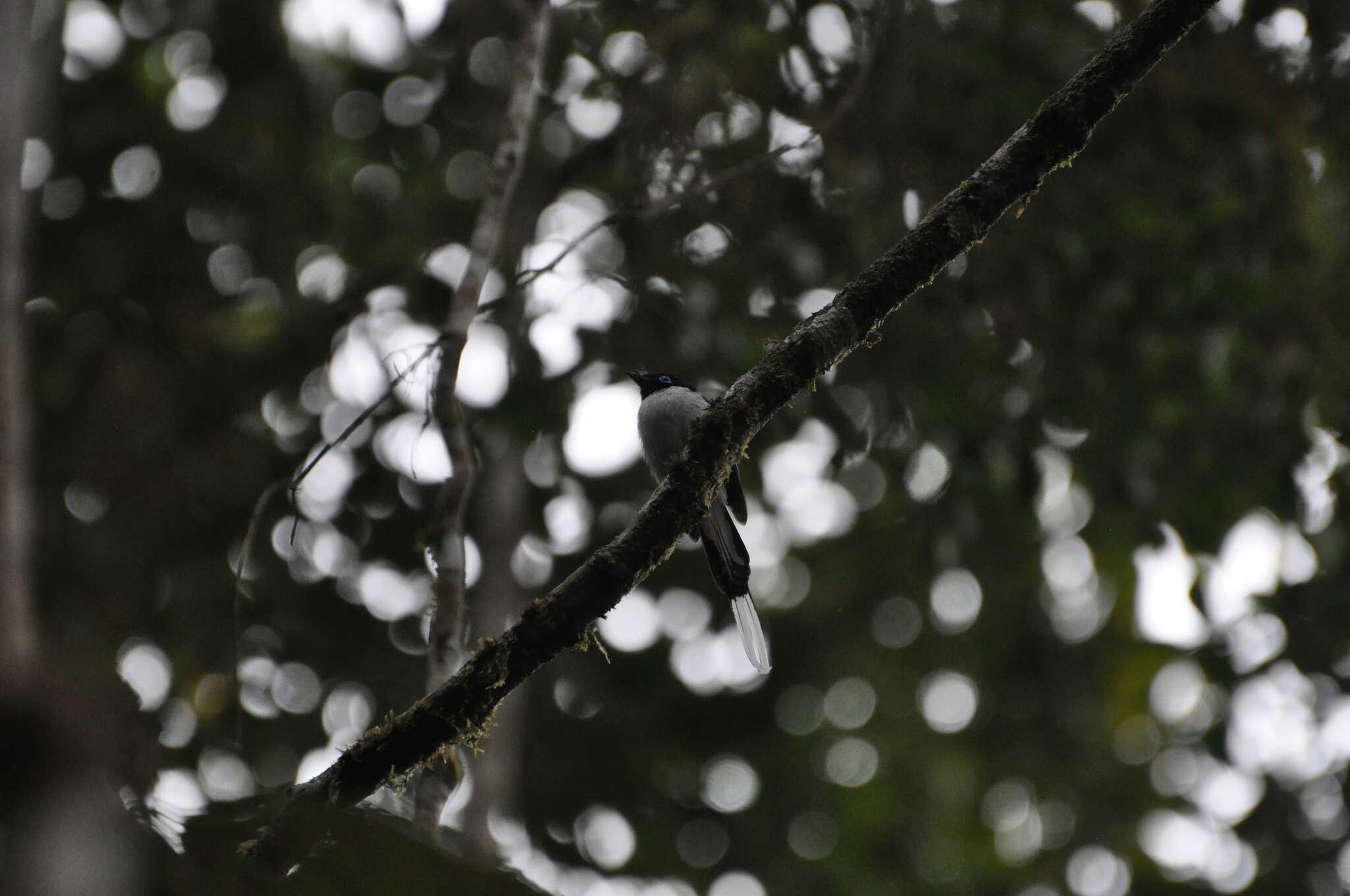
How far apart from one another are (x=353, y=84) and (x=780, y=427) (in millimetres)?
3184

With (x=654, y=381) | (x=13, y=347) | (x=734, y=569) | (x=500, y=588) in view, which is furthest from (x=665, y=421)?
(x=13, y=347)

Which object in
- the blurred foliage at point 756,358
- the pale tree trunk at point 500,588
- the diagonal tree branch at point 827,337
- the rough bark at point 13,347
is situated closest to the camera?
the rough bark at point 13,347

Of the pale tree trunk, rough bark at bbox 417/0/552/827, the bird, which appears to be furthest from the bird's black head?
rough bark at bbox 417/0/552/827

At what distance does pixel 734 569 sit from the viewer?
13.6ft

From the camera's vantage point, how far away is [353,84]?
5.86 m

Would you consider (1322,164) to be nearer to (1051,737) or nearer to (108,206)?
(1051,737)

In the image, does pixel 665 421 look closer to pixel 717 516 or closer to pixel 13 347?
pixel 717 516

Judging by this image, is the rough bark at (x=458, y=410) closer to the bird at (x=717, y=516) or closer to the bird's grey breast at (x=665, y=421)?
the bird at (x=717, y=516)

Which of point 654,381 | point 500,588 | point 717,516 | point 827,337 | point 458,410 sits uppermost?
point 827,337

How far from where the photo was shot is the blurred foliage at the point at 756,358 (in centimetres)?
459

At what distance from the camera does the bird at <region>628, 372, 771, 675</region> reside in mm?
4012

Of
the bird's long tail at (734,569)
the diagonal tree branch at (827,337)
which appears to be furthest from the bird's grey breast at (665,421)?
the diagonal tree branch at (827,337)

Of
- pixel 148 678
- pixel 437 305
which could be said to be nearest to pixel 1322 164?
pixel 437 305

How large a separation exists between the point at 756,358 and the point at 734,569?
1330 mm
